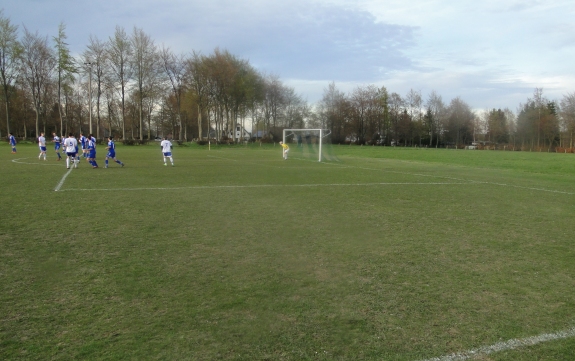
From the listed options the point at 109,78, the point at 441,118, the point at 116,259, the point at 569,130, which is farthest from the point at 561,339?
the point at 441,118

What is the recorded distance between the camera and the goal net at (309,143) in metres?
34.7

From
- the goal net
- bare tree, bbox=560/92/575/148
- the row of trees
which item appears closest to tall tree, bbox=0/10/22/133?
the row of trees

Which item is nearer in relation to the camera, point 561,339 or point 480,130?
point 561,339

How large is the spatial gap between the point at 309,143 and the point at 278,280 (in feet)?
110

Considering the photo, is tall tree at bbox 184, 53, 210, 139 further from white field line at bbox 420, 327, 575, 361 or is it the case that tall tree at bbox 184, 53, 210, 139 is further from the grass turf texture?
white field line at bbox 420, 327, 575, 361

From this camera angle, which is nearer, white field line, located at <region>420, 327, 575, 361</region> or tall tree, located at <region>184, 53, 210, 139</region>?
white field line, located at <region>420, 327, 575, 361</region>

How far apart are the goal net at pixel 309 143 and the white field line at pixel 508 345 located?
28634mm

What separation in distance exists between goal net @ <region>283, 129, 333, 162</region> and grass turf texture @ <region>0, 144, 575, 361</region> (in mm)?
23952

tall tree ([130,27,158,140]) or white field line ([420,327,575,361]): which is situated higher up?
tall tree ([130,27,158,140])

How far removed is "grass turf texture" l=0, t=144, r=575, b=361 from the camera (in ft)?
12.1

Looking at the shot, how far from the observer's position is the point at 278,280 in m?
5.28

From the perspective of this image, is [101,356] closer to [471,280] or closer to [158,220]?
[471,280]

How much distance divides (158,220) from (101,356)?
17.9 ft

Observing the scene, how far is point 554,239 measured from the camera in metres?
7.49
